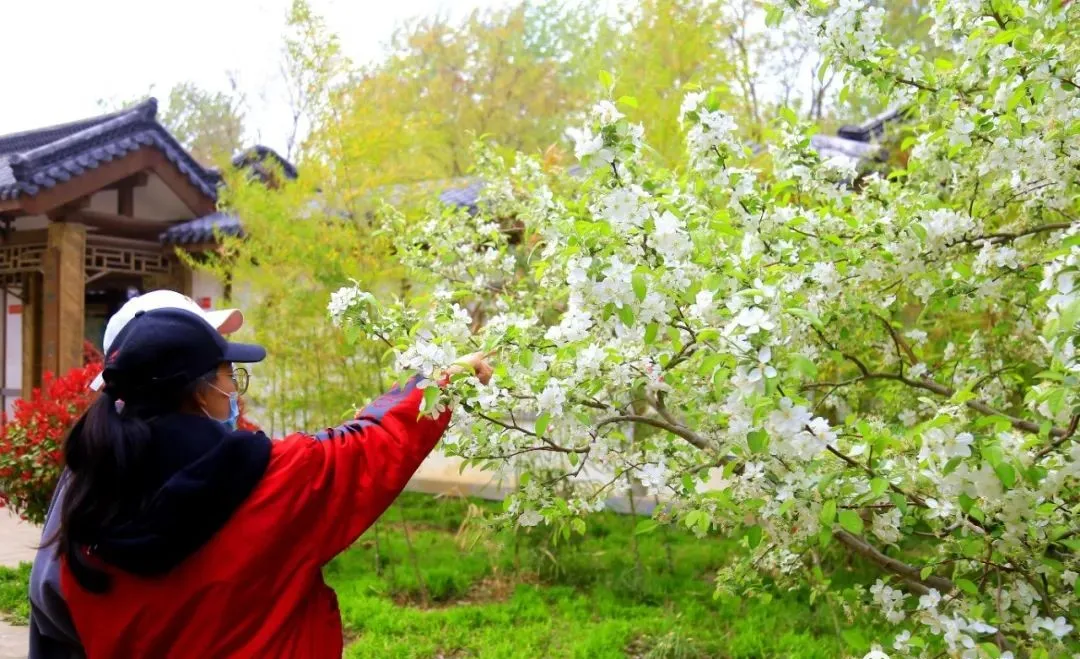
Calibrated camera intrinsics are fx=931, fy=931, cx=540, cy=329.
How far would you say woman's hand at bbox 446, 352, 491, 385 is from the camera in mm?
1973

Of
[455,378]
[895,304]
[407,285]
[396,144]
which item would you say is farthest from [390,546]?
[455,378]

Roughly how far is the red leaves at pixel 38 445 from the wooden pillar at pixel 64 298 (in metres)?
2.96

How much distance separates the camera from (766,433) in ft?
5.18

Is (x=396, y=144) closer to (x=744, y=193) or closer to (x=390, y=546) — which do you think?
(x=390, y=546)

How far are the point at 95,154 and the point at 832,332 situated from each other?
7351 millimetres

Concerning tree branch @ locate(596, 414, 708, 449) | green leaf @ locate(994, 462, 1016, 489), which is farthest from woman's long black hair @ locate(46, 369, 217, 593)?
green leaf @ locate(994, 462, 1016, 489)

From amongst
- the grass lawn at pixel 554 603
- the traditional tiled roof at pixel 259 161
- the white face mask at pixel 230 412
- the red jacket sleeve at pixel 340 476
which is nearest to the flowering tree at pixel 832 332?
the red jacket sleeve at pixel 340 476

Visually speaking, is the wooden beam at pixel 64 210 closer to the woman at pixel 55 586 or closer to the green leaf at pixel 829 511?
the woman at pixel 55 586

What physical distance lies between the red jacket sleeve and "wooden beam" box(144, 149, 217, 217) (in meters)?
8.12

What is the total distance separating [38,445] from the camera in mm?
5156

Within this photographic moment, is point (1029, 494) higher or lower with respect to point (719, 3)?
lower

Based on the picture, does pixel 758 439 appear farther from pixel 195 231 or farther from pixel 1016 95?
pixel 195 231

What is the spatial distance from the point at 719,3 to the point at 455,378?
5.27 meters

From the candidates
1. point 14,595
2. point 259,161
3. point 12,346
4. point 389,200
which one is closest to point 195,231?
point 259,161
